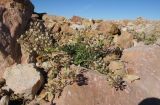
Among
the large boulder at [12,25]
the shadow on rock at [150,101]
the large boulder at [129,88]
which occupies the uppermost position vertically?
the large boulder at [12,25]

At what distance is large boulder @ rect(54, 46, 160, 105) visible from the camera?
25.2 feet

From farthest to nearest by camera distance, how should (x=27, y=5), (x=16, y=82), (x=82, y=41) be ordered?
(x=82, y=41) → (x=27, y=5) → (x=16, y=82)

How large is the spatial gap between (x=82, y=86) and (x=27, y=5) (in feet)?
10.7

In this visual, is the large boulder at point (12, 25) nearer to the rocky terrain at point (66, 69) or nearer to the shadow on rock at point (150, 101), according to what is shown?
the rocky terrain at point (66, 69)

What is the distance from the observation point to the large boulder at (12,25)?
8109 mm

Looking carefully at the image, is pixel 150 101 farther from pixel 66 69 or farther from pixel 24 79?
pixel 24 79

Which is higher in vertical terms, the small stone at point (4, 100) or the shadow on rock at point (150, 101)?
the small stone at point (4, 100)

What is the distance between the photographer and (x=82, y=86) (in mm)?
7945

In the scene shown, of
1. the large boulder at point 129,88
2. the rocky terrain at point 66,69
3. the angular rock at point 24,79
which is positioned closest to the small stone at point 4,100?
the rocky terrain at point 66,69

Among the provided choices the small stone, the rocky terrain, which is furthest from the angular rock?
the small stone

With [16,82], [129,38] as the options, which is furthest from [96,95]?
[129,38]

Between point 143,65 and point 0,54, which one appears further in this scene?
point 143,65

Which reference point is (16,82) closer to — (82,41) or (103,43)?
(82,41)

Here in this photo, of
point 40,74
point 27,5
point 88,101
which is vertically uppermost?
point 27,5
